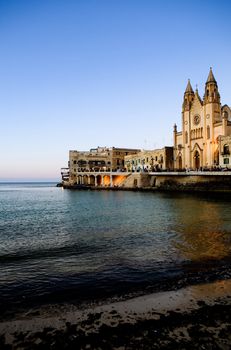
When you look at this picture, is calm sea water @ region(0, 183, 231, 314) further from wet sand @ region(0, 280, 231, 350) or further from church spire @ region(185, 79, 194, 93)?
church spire @ region(185, 79, 194, 93)

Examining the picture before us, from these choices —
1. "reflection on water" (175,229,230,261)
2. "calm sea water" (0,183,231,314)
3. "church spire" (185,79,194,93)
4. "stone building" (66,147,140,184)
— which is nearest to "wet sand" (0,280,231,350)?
"calm sea water" (0,183,231,314)

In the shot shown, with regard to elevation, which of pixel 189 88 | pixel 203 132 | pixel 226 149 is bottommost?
pixel 226 149

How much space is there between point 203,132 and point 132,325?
68.9 meters

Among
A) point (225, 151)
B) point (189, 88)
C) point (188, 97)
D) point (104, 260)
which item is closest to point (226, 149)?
point (225, 151)

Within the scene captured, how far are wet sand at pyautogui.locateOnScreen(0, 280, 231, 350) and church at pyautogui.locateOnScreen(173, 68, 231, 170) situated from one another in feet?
190

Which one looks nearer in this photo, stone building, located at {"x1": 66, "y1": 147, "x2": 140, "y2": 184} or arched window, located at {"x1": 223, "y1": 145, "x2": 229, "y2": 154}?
arched window, located at {"x1": 223, "y1": 145, "x2": 229, "y2": 154}

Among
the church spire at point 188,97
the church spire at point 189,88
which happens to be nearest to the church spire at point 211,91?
the church spire at point 188,97

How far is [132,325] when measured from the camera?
6305 millimetres

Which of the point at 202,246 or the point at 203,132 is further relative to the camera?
the point at 203,132

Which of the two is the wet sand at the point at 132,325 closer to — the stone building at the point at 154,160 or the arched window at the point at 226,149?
the arched window at the point at 226,149

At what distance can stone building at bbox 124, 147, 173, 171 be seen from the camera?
80938 mm

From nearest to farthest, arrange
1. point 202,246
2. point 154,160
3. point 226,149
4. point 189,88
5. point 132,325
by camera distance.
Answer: point 132,325
point 202,246
point 226,149
point 189,88
point 154,160

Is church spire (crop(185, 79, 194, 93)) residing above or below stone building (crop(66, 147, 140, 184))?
above

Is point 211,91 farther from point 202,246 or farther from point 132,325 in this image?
point 132,325
